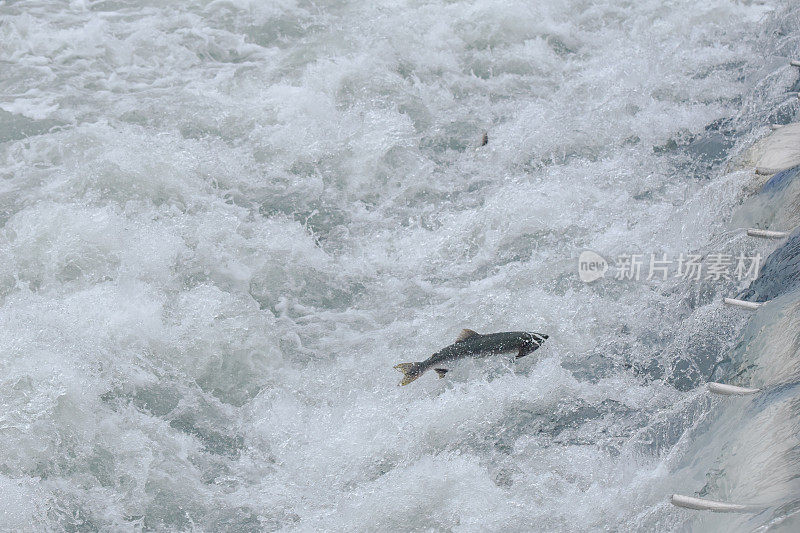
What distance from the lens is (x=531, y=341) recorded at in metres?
3.75

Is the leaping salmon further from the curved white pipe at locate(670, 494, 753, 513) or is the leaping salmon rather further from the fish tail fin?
the curved white pipe at locate(670, 494, 753, 513)

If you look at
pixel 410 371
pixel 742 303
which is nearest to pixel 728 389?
pixel 742 303

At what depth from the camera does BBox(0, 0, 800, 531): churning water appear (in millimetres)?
3266

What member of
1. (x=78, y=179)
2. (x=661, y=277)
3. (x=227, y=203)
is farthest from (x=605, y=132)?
(x=78, y=179)

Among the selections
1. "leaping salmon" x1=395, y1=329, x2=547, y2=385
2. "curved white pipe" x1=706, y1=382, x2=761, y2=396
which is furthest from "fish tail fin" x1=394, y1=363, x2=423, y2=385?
"curved white pipe" x1=706, y1=382, x2=761, y2=396

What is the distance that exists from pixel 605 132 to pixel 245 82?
2818mm

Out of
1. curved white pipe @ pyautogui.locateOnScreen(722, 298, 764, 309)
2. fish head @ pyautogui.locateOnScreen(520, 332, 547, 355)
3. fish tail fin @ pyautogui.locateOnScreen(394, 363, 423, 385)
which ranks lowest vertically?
fish tail fin @ pyautogui.locateOnScreen(394, 363, 423, 385)

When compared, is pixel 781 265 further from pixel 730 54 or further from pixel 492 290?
pixel 730 54

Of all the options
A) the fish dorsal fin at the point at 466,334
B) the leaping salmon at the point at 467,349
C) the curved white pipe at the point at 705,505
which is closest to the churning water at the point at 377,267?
the curved white pipe at the point at 705,505

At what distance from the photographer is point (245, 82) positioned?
6379 millimetres

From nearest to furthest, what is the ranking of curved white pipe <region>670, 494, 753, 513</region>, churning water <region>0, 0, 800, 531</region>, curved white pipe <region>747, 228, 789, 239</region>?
curved white pipe <region>670, 494, 753, 513</region> < churning water <region>0, 0, 800, 531</region> < curved white pipe <region>747, 228, 789, 239</region>

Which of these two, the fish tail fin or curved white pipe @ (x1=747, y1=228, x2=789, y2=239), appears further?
curved white pipe @ (x1=747, y1=228, x2=789, y2=239)

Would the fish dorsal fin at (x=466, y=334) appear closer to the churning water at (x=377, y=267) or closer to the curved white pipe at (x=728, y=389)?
the churning water at (x=377, y=267)

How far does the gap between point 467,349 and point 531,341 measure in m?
0.35
